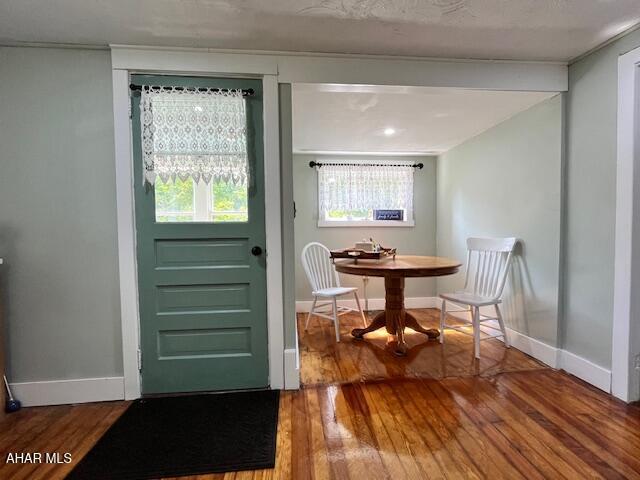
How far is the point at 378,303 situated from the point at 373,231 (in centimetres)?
95

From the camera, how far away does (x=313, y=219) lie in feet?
13.5

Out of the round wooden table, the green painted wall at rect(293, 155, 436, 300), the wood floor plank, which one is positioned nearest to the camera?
the wood floor plank

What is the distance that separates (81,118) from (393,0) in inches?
75.2

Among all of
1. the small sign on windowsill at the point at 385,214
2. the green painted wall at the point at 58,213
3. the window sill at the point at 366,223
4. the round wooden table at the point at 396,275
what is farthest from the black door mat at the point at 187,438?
the small sign on windowsill at the point at 385,214

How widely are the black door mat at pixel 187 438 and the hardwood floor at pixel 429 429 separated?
0.07 meters

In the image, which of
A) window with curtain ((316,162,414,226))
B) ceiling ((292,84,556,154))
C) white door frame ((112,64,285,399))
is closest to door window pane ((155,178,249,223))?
white door frame ((112,64,285,399))

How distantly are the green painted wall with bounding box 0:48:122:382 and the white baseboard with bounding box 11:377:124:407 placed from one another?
4 centimetres

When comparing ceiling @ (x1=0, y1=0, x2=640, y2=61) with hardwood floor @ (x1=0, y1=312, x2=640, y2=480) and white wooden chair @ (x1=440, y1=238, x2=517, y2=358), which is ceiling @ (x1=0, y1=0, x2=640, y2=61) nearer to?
white wooden chair @ (x1=440, y1=238, x2=517, y2=358)

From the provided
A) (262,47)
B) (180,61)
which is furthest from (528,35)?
(180,61)

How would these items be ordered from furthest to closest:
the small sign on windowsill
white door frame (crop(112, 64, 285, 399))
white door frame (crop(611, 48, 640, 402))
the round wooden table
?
A: the small sign on windowsill
the round wooden table
white door frame (crop(112, 64, 285, 399))
white door frame (crop(611, 48, 640, 402))

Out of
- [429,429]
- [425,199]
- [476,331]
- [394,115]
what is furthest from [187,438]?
[425,199]

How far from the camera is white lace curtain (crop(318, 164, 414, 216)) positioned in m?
4.09

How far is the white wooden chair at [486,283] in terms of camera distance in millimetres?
2596

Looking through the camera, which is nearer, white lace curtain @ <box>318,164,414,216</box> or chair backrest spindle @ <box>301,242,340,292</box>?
chair backrest spindle @ <box>301,242,340,292</box>
